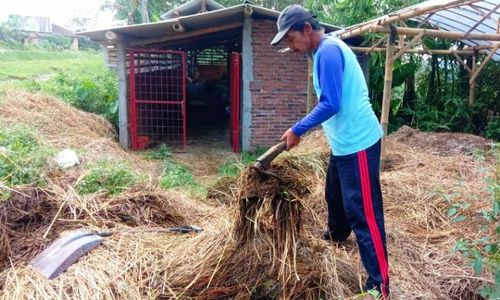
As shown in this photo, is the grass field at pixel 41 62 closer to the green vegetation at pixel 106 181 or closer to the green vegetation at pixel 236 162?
the green vegetation at pixel 236 162

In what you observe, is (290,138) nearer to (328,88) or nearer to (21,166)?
(328,88)

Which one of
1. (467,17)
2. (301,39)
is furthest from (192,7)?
(301,39)

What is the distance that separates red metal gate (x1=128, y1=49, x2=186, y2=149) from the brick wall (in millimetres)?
1373

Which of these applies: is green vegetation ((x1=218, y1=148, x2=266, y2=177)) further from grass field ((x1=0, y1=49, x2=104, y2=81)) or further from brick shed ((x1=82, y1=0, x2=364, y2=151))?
grass field ((x1=0, y1=49, x2=104, y2=81))

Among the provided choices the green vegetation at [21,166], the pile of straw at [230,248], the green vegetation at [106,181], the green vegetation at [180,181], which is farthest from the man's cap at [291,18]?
the green vegetation at [180,181]

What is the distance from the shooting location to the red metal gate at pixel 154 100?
8.05 m

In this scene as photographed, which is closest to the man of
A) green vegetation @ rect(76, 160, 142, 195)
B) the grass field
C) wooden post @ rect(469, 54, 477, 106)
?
green vegetation @ rect(76, 160, 142, 195)

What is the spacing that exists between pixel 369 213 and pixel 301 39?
1115 millimetres

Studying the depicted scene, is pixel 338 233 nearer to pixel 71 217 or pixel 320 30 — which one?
pixel 320 30

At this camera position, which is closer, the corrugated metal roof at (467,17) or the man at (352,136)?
the man at (352,136)

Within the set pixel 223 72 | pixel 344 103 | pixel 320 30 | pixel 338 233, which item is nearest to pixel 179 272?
pixel 338 233

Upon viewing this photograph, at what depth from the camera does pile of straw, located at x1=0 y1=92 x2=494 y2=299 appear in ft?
8.21

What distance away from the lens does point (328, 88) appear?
7.86ft

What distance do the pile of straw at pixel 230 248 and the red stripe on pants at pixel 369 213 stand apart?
27 cm
